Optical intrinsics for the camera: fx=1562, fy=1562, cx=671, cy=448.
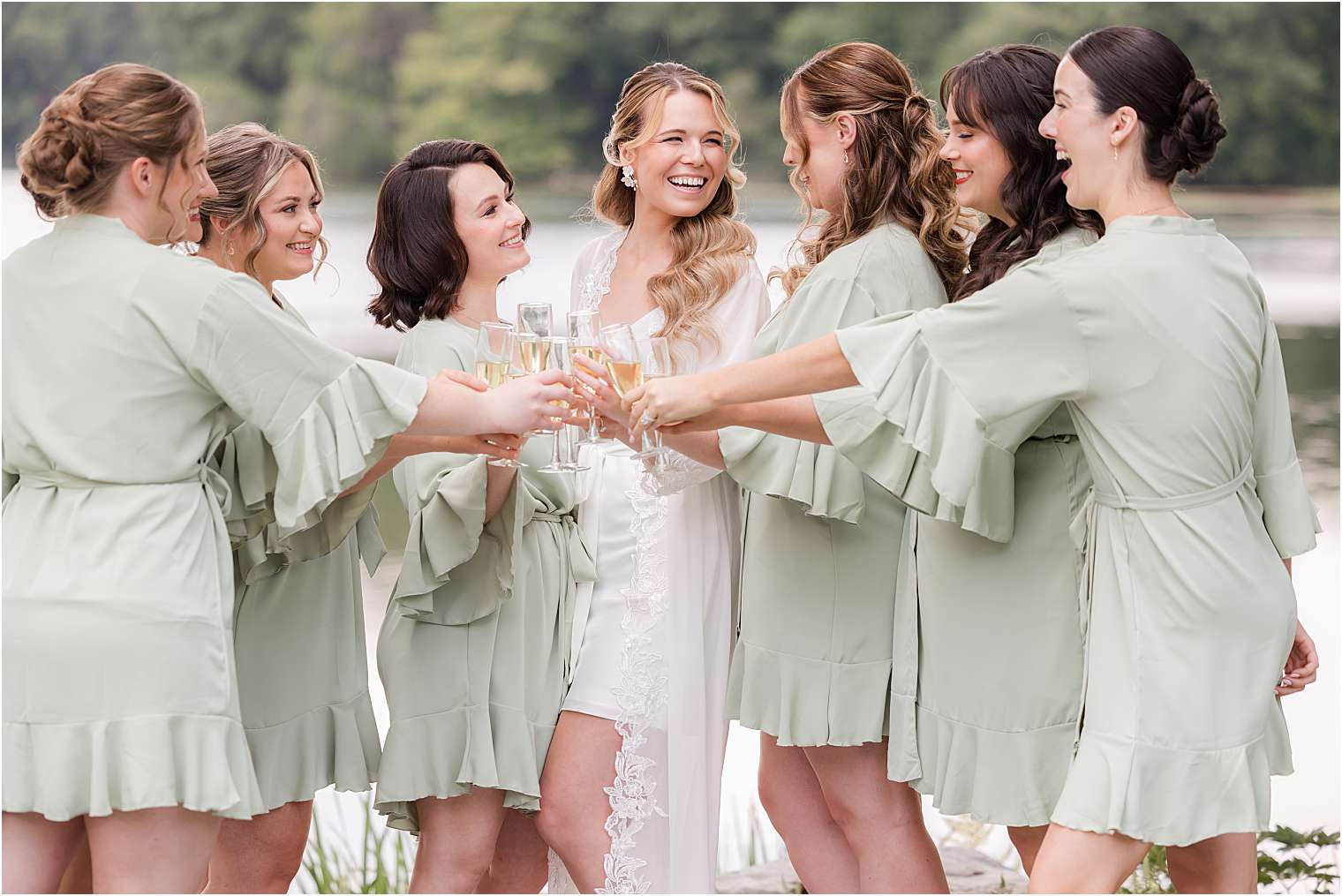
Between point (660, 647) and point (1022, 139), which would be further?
point (660, 647)

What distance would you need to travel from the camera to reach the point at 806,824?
3.27 m

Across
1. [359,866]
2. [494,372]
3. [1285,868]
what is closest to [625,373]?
[494,372]

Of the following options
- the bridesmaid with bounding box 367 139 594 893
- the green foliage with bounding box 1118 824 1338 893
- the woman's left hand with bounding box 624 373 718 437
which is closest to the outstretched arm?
the woman's left hand with bounding box 624 373 718 437

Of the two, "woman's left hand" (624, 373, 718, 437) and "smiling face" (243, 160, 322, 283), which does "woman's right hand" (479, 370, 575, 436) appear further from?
"smiling face" (243, 160, 322, 283)

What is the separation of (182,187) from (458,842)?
1.36 metres

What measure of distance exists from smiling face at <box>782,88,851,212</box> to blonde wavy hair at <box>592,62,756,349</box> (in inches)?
9.5

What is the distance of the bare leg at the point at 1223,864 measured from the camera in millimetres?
2574

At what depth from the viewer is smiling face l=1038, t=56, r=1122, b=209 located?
246 cm

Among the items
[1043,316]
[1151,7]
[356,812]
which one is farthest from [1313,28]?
[1043,316]

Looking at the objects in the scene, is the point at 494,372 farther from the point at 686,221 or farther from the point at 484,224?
the point at 686,221

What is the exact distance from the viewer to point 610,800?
3.05 m

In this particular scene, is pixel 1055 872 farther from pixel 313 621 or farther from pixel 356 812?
pixel 356 812

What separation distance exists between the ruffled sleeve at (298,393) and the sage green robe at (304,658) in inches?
13.7

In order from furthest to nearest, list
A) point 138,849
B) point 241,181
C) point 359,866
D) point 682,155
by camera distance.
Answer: point 359,866
point 682,155
point 241,181
point 138,849
